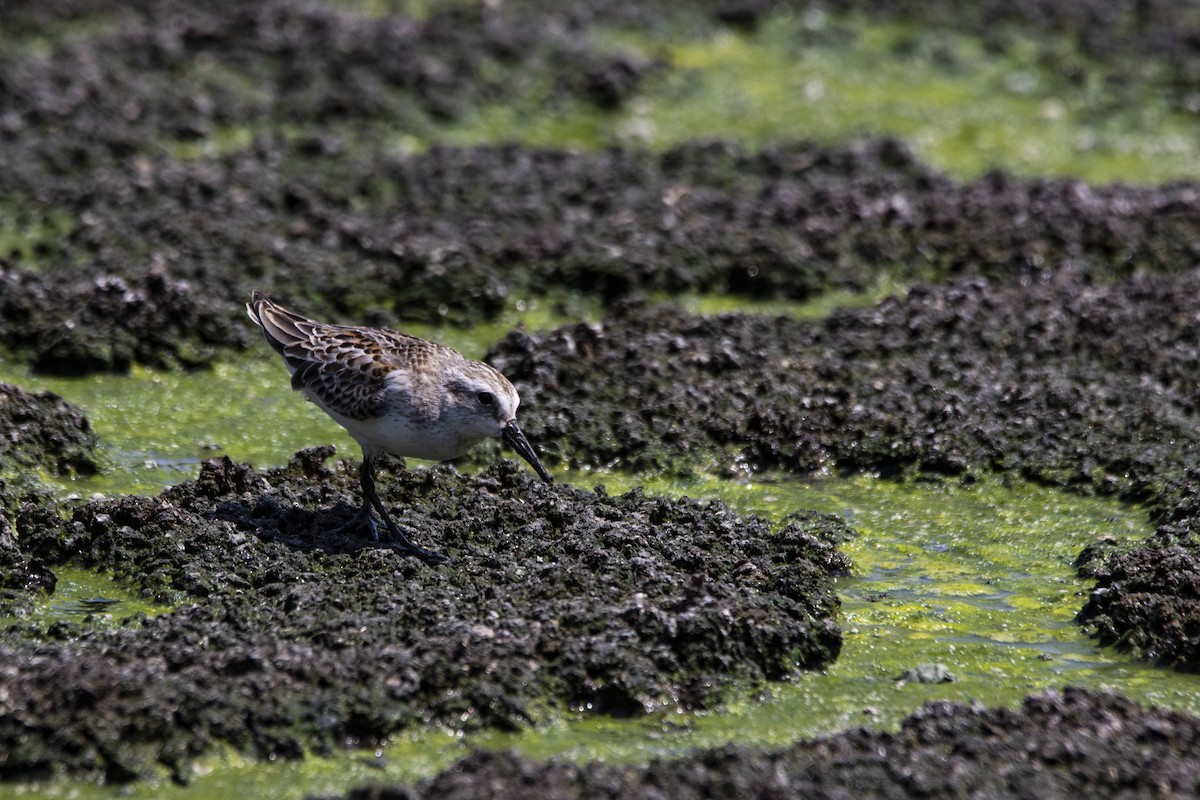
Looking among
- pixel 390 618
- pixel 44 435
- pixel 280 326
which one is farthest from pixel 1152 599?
pixel 44 435

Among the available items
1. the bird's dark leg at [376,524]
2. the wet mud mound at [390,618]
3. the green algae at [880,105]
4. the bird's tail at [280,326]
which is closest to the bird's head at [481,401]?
the wet mud mound at [390,618]

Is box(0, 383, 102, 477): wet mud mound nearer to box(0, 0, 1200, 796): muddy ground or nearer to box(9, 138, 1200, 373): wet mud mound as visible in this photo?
box(0, 0, 1200, 796): muddy ground

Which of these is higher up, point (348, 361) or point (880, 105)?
point (348, 361)

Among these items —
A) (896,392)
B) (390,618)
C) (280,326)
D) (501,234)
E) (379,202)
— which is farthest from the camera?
(379,202)

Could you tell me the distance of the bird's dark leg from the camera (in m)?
7.34

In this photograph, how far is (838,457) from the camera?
29.7ft

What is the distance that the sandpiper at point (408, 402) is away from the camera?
7582 mm

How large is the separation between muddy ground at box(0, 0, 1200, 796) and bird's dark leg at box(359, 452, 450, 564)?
15 centimetres

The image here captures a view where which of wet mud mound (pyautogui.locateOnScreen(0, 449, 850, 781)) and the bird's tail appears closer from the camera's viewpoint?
wet mud mound (pyautogui.locateOnScreen(0, 449, 850, 781))

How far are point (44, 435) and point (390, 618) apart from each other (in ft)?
9.26

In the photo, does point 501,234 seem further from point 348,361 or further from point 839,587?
point 839,587

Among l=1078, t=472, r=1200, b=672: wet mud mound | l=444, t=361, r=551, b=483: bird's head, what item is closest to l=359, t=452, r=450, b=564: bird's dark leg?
l=444, t=361, r=551, b=483: bird's head

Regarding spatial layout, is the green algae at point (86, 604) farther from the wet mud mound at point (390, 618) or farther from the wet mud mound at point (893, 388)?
the wet mud mound at point (893, 388)

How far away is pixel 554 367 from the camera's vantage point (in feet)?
31.1
